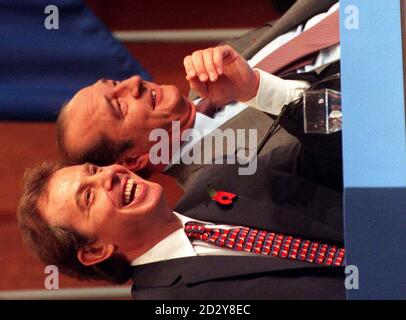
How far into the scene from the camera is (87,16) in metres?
1.30

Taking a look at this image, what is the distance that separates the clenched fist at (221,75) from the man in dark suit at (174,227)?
12 cm

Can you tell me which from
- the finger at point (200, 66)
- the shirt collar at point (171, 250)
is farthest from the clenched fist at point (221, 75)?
the shirt collar at point (171, 250)

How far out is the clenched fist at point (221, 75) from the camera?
1.21m

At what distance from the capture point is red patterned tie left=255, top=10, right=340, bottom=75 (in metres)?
1.26

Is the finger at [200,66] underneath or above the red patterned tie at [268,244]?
above

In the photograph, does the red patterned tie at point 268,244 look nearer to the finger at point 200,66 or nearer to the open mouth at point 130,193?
the open mouth at point 130,193

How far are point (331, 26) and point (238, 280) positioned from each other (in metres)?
0.44

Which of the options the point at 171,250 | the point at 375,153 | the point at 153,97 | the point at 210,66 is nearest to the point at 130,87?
the point at 153,97

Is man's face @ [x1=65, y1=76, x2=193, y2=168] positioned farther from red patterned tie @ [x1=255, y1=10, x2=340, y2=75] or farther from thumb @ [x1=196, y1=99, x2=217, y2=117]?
red patterned tie @ [x1=255, y1=10, x2=340, y2=75]

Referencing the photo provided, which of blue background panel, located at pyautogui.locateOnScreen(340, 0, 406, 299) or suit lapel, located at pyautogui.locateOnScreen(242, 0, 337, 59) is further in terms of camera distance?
suit lapel, located at pyautogui.locateOnScreen(242, 0, 337, 59)

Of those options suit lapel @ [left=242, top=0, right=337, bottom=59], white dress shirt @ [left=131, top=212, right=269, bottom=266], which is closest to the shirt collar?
white dress shirt @ [left=131, top=212, right=269, bottom=266]

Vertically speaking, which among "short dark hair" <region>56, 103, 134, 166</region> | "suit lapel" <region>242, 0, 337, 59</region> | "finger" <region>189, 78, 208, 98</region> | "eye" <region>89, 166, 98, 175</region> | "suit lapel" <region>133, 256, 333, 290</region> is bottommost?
"suit lapel" <region>133, 256, 333, 290</region>
